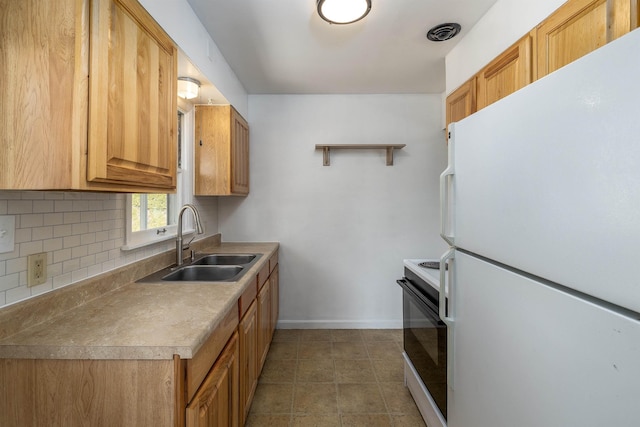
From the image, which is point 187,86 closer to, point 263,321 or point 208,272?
point 208,272

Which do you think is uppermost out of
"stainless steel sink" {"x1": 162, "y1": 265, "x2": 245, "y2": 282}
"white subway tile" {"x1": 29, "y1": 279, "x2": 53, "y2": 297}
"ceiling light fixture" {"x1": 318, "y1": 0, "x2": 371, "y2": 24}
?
"ceiling light fixture" {"x1": 318, "y1": 0, "x2": 371, "y2": 24}

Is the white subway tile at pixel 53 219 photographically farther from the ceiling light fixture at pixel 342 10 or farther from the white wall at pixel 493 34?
the white wall at pixel 493 34

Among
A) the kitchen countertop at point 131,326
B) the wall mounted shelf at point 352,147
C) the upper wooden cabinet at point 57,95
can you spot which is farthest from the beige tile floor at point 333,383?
the wall mounted shelf at point 352,147

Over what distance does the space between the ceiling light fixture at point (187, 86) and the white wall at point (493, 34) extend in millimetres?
1903

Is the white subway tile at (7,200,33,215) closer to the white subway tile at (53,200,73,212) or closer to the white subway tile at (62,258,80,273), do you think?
the white subway tile at (53,200,73,212)

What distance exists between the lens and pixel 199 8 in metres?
1.67

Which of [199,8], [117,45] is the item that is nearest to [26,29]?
[117,45]

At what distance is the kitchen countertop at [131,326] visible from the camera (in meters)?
0.84

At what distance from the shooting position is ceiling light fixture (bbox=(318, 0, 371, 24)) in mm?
1536

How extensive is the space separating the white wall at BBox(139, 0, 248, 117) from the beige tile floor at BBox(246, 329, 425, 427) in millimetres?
2296

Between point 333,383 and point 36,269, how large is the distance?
6.38 ft

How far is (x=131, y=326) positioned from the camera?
972 mm

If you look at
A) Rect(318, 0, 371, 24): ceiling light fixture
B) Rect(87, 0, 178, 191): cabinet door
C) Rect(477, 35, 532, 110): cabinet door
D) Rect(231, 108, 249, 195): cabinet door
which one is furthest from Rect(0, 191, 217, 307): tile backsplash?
Rect(477, 35, 532, 110): cabinet door

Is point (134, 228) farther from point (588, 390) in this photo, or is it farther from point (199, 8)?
point (588, 390)
